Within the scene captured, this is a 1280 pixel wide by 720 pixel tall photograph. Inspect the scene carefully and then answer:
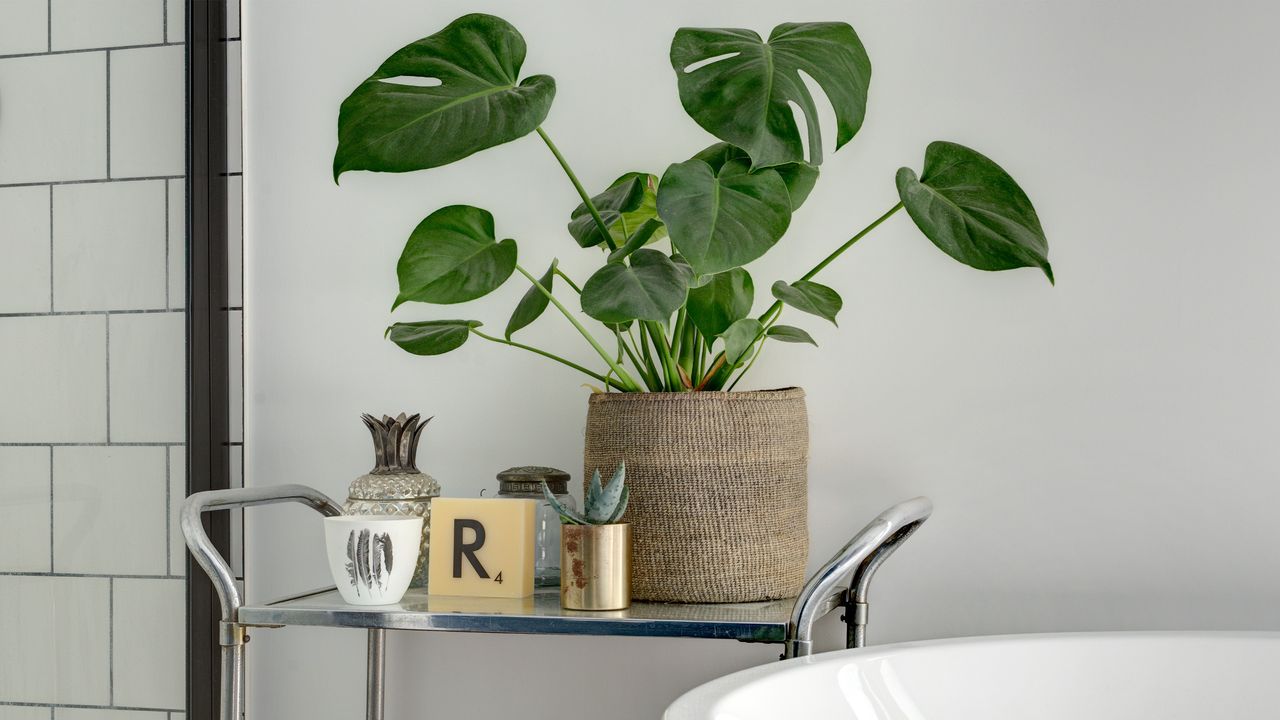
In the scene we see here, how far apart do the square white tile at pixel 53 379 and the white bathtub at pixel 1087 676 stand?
0.89m

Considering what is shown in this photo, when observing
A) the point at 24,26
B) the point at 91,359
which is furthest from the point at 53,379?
the point at 24,26

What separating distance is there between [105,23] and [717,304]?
0.85 meters

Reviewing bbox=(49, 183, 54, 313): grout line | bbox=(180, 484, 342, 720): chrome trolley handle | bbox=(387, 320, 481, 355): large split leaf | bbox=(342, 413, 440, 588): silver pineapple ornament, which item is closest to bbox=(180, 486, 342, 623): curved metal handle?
bbox=(180, 484, 342, 720): chrome trolley handle

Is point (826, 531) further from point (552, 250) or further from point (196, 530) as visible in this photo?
point (196, 530)

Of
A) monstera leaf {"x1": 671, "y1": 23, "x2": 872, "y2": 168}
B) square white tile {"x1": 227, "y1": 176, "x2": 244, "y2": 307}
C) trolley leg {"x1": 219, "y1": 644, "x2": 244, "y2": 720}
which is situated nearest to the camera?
monstera leaf {"x1": 671, "y1": 23, "x2": 872, "y2": 168}

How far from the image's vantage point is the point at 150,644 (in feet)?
4.20

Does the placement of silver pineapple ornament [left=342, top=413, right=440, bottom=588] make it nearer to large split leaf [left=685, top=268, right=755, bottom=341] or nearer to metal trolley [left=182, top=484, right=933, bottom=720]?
metal trolley [left=182, top=484, right=933, bottom=720]

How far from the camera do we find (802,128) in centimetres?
123

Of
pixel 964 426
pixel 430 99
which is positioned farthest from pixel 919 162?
pixel 430 99

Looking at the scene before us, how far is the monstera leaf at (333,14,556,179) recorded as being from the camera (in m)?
0.91

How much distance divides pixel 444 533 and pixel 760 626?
0.33 meters

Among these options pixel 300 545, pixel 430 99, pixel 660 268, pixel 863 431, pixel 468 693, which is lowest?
pixel 468 693

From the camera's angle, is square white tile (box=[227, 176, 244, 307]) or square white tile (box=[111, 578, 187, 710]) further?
square white tile (box=[227, 176, 244, 307])

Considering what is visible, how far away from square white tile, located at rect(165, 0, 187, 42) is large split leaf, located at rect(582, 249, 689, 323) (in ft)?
2.52
